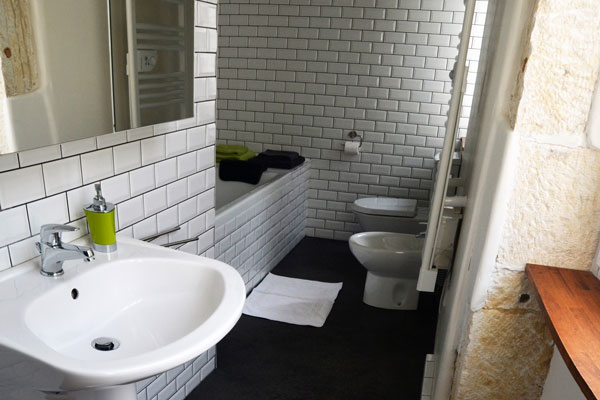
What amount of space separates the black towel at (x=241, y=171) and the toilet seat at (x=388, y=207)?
76 cm

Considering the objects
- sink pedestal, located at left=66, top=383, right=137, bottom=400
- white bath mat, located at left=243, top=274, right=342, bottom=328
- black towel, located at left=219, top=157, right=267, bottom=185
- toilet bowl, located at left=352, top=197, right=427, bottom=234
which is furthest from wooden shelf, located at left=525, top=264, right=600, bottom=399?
black towel, located at left=219, top=157, right=267, bottom=185

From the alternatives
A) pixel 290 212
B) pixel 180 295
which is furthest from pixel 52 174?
pixel 290 212

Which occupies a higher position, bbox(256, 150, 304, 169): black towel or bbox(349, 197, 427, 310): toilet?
bbox(256, 150, 304, 169): black towel

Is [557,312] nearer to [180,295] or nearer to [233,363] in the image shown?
[180,295]

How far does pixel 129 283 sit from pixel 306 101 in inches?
108

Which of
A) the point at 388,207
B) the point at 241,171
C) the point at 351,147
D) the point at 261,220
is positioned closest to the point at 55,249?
the point at 261,220

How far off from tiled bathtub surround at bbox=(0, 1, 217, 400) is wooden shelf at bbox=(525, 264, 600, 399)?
4.18 feet

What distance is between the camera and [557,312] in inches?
46.7

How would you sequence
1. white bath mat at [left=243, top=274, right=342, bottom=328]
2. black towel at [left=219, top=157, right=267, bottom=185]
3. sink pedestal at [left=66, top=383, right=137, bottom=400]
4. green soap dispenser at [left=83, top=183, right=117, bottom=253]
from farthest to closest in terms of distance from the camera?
1. black towel at [left=219, top=157, right=267, bottom=185]
2. white bath mat at [left=243, top=274, right=342, bottom=328]
3. green soap dispenser at [left=83, top=183, right=117, bottom=253]
4. sink pedestal at [left=66, top=383, right=137, bottom=400]

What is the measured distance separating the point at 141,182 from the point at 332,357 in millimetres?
1418

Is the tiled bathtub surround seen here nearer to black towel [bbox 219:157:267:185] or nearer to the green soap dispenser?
the green soap dispenser

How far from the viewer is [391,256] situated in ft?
9.26

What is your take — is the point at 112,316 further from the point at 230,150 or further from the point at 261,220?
the point at 230,150

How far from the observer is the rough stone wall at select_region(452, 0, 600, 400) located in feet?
4.01
